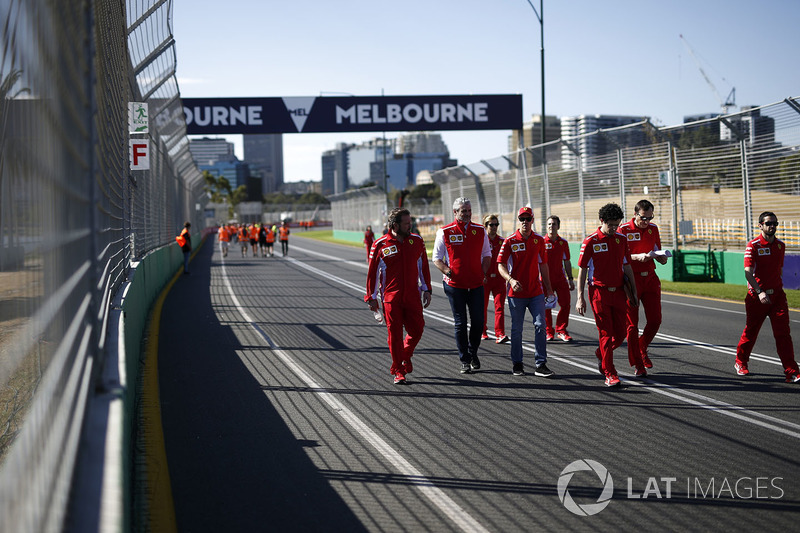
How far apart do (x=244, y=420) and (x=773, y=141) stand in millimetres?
15091

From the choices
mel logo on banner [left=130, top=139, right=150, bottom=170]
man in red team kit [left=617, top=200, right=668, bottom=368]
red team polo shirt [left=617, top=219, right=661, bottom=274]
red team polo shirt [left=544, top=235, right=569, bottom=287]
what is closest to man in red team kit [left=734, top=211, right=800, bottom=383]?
man in red team kit [left=617, top=200, right=668, bottom=368]

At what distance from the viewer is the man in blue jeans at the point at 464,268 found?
872 centimetres

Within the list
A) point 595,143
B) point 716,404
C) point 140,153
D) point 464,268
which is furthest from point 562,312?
point 595,143

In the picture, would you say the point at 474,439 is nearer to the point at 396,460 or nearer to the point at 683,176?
the point at 396,460

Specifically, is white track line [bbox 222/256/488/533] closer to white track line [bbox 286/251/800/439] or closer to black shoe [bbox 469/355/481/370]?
black shoe [bbox 469/355/481/370]

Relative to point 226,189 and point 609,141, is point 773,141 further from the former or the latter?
point 226,189

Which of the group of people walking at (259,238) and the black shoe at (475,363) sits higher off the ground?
the group of people walking at (259,238)

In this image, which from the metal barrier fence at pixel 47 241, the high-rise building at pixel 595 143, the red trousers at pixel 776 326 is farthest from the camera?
the high-rise building at pixel 595 143

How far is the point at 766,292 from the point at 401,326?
3.63 metres

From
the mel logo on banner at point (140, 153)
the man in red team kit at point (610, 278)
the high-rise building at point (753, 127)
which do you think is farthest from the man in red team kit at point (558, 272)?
the high-rise building at point (753, 127)

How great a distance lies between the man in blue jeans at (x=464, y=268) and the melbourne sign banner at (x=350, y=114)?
22.1 m

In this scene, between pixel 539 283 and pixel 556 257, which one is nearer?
pixel 539 283

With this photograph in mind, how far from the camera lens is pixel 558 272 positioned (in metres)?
11.1

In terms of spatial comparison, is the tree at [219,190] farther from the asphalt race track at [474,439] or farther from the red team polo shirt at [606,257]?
the red team polo shirt at [606,257]
